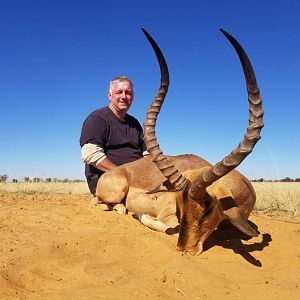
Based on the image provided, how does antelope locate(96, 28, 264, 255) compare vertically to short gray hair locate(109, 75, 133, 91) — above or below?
below

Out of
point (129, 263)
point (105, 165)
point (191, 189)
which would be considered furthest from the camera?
point (105, 165)

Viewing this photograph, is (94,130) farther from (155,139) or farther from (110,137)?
(155,139)

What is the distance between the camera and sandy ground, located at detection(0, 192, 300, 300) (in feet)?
11.4

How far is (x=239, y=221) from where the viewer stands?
15.0ft

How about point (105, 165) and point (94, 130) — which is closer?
point (105, 165)

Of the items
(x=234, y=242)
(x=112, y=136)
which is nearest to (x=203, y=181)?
(x=234, y=242)

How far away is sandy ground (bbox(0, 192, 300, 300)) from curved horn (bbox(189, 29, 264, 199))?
2.65 feet

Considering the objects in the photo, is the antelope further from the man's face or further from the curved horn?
the man's face

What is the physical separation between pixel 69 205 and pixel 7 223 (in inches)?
82.8

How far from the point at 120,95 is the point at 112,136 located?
1.02m

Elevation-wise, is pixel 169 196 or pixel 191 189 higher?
pixel 191 189

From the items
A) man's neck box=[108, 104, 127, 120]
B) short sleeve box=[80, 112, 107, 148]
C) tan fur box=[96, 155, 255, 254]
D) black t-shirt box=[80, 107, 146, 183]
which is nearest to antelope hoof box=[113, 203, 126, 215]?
tan fur box=[96, 155, 255, 254]

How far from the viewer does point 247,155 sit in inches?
177

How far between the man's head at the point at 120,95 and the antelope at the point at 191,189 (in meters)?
2.10
